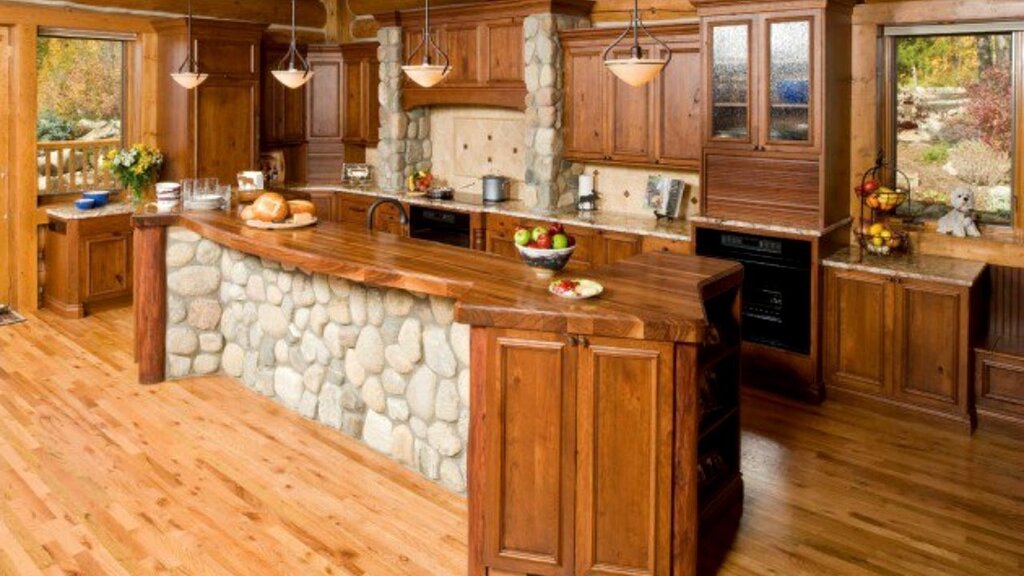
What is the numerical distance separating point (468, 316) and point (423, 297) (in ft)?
3.39

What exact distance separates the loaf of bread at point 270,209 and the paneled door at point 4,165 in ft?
12.4

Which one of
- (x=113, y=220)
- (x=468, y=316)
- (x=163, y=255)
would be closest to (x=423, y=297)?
(x=468, y=316)

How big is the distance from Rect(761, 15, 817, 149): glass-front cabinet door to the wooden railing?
6235 mm

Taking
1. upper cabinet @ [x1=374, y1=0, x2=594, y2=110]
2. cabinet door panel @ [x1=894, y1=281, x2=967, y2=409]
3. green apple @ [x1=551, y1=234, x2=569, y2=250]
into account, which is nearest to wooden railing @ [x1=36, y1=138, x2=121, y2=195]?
upper cabinet @ [x1=374, y1=0, x2=594, y2=110]

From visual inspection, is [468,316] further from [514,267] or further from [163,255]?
[163,255]

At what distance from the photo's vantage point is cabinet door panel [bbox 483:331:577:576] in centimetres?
321

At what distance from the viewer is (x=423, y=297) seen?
425cm

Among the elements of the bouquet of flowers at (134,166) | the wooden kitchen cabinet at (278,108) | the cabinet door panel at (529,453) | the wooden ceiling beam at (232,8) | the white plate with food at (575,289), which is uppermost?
the wooden ceiling beam at (232,8)

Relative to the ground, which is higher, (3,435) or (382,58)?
(382,58)

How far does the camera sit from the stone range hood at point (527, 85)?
707 cm

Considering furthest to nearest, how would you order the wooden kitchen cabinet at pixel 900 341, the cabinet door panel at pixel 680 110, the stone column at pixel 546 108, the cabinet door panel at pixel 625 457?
the stone column at pixel 546 108
the cabinet door panel at pixel 680 110
the wooden kitchen cabinet at pixel 900 341
the cabinet door panel at pixel 625 457

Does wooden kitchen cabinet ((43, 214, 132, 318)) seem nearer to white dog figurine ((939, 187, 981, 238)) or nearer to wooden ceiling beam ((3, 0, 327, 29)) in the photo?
wooden ceiling beam ((3, 0, 327, 29))

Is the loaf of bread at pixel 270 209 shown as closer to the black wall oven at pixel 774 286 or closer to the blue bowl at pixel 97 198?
the black wall oven at pixel 774 286

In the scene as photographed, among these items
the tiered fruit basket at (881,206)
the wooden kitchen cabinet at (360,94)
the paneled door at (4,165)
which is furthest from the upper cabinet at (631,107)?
the paneled door at (4,165)
